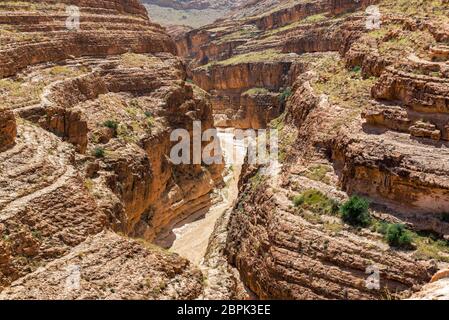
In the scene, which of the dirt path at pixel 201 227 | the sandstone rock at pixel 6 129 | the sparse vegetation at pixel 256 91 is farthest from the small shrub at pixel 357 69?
the sparse vegetation at pixel 256 91

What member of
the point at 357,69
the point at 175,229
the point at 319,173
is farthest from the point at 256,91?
the point at 319,173

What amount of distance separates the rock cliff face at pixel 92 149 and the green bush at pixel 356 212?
25.3ft

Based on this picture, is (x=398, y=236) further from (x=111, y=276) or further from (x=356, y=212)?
(x=111, y=276)

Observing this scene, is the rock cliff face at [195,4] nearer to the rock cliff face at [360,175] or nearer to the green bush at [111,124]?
the rock cliff face at [360,175]

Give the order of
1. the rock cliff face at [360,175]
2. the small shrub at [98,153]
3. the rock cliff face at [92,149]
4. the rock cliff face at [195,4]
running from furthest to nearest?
the rock cliff face at [195,4]
the small shrub at [98,153]
the rock cliff face at [360,175]
the rock cliff face at [92,149]

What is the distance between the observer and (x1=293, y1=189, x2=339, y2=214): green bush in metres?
25.9

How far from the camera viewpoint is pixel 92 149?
1347 inches

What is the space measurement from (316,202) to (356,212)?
2.65 metres

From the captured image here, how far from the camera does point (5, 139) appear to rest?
2541 centimetres

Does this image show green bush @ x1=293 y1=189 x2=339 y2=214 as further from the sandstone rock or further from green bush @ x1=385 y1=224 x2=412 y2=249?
the sandstone rock

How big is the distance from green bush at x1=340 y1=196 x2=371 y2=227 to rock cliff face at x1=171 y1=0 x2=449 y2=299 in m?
0.43

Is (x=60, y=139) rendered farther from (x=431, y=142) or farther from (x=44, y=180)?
(x=431, y=142)

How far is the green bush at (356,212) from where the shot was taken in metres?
24.2

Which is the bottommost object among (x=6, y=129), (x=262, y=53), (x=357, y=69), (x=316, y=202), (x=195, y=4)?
(x=316, y=202)
